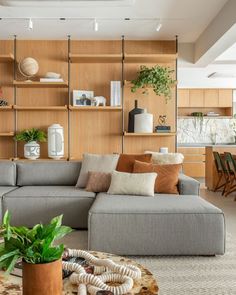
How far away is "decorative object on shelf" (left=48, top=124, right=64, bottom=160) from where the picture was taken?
5.57 m

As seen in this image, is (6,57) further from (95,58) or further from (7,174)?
(7,174)

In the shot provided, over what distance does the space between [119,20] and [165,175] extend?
2264 mm

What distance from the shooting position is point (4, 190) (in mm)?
4156

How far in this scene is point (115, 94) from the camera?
18.6ft

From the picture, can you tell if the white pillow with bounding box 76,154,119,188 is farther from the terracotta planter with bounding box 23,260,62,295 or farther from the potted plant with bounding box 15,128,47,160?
the terracotta planter with bounding box 23,260,62,295

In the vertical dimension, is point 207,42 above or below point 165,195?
above

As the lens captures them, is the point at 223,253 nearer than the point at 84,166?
Yes

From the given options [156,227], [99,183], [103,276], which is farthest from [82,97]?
[103,276]

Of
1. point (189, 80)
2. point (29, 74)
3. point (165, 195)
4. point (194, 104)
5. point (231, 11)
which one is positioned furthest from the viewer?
point (194, 104)

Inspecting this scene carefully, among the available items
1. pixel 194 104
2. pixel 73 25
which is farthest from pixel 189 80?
pixel 73 25

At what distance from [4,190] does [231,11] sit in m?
3.23

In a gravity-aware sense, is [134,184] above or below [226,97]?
below

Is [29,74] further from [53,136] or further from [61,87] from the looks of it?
[53,136]

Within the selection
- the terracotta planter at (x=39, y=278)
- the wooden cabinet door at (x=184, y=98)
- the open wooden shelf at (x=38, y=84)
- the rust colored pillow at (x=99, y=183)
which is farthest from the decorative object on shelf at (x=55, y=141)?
the wooden cabinet door at (x=184, y=98)
